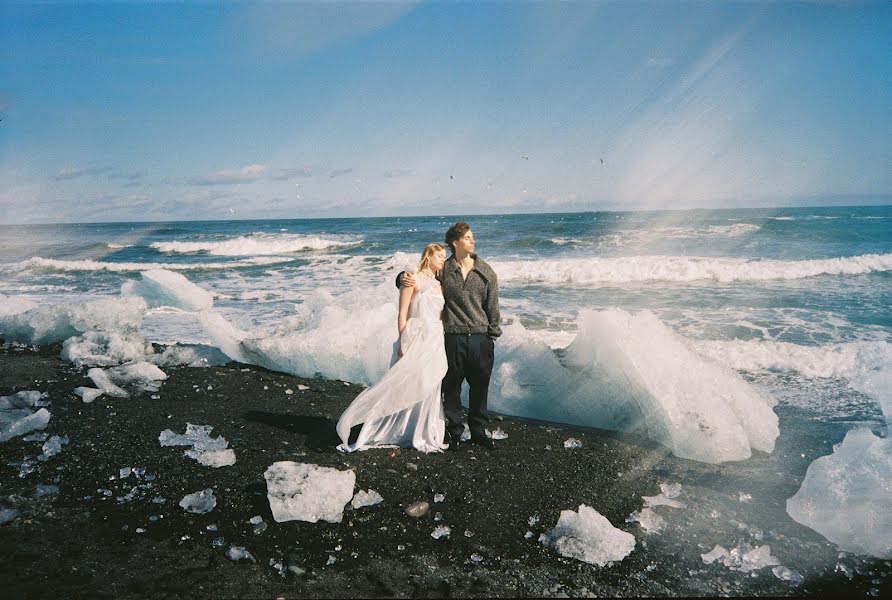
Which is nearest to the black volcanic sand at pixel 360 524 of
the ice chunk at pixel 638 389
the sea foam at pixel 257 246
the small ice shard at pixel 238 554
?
the small ice shard at pixel 238 554

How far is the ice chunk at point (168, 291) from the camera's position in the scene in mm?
8511

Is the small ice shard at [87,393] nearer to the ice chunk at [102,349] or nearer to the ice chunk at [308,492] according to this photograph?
the ice chunk at [102,349]

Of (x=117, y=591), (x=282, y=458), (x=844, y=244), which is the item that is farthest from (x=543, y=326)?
(x=844, y=244)

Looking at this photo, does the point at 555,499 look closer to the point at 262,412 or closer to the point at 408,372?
the point at 408,372

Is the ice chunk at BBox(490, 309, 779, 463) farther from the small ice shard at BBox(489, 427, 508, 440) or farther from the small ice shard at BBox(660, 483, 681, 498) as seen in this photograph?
the small ice shard at BBox(489, 427, 508, 440)

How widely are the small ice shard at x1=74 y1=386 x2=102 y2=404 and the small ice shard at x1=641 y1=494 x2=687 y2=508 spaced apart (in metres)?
5.21

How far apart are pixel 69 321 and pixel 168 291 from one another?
136 cm

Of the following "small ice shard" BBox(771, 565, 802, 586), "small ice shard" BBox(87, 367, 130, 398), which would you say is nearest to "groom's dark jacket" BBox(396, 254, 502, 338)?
"small ice shard" BBox(771, 565, 802, 586)

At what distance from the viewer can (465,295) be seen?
14.6 ft

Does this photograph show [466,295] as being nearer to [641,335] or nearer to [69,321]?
[641,335]

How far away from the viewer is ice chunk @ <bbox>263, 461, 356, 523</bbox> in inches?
135

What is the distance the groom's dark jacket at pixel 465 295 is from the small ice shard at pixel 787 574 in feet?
7.78

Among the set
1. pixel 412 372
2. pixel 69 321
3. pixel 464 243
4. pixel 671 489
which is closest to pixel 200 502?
pixel 412 372

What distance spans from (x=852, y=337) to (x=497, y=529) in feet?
27.5
